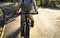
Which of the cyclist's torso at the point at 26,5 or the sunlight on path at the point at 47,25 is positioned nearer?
the cyclist's torso at the point at 26,5

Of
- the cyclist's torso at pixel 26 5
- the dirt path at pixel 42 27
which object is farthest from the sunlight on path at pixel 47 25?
the cyclist's torso at pixel 26 5

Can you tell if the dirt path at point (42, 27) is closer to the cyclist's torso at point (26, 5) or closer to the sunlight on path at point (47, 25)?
the sunlight on path at point (47, 25)

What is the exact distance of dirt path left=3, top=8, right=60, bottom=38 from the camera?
22.4 feet

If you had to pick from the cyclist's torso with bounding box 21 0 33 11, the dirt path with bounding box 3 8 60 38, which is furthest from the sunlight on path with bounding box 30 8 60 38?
the cyclist's torso with bounding box 21 0 33 11

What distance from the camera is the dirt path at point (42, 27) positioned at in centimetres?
682

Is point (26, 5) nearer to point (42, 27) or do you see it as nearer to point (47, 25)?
point (42, 27)

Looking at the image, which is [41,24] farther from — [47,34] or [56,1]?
[56,1]

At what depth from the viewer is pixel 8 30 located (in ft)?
24.0

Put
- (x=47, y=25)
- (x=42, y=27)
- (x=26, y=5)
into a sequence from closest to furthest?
(x=26, y=5)
(x=42, y=27)
(x=47, y=25)

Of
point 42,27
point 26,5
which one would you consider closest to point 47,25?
point 42,27

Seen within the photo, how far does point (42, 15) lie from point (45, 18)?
449mm

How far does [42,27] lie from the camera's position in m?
7.58

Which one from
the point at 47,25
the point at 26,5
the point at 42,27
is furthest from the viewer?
the point at 47,25

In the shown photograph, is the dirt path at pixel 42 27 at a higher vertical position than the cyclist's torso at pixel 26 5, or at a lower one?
lower
